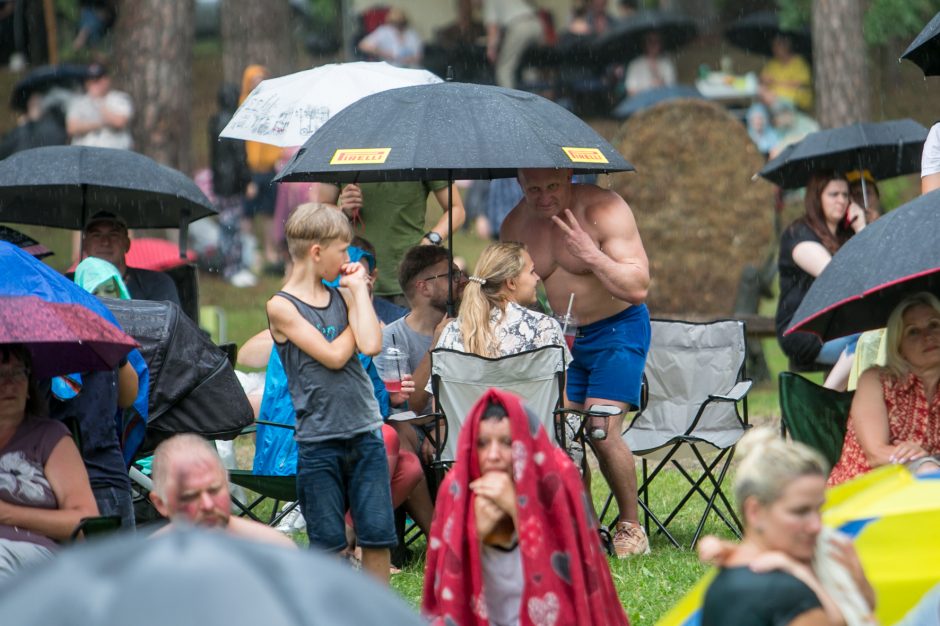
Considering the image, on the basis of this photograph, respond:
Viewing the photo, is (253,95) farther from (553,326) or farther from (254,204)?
(254,204)

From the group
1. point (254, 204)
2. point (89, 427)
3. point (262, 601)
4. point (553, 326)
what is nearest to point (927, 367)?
point (553, 326)

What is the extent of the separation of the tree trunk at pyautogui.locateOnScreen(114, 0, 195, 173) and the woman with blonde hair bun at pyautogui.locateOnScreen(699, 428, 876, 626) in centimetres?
1206

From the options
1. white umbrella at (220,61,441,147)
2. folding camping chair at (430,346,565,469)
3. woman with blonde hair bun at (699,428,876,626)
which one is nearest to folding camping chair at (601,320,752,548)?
folding camping chair at (430,346,565,469)

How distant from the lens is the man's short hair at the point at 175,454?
3.94m

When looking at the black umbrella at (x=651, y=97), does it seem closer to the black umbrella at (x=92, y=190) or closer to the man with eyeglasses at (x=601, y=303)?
the black umbrella at (x=92, y=190)

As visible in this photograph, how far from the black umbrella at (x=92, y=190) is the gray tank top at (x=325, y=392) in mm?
2671

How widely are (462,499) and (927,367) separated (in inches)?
78.1

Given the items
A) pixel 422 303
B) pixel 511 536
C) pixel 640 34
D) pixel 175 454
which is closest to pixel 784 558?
pixel 511 536

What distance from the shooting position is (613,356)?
6562 millimetres

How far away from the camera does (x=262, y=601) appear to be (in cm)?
170

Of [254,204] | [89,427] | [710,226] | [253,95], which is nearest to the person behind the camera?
[89,427]

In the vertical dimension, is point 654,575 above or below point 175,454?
below

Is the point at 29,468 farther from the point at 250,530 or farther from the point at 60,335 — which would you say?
the point at 250,530

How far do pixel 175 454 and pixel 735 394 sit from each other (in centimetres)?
353
